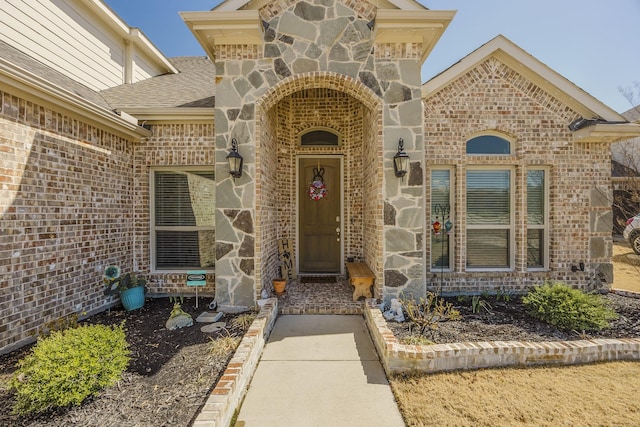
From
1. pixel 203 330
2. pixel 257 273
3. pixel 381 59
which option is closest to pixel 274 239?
pixel 257 273

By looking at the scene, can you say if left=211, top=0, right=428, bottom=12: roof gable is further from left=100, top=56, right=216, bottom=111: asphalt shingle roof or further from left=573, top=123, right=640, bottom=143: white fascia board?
left=573, top=123, right=640, bottom=143: white fascia board

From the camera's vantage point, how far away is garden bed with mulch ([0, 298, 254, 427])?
7.55 feet

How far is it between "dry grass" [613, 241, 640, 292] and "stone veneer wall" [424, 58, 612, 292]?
1773 millimetres

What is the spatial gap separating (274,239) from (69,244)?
3084 mm

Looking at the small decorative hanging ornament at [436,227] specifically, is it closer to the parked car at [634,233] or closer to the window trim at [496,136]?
the window trim at [496,136]

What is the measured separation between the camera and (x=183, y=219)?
17.6 feet

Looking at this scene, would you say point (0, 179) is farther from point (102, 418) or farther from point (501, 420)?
point (501, 420)

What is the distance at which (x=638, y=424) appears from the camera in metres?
2.40

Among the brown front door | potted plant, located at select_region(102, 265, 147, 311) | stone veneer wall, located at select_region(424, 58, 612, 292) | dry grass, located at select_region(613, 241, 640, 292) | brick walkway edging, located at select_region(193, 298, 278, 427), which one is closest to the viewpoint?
brick walkway edging, located at select_region(193, 298, 278, 427)

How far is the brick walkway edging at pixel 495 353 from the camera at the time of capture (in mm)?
3100

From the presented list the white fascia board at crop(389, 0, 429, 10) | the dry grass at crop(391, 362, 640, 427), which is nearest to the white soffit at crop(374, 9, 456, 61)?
the white fascia board at crop(389, 0, 429, 10)

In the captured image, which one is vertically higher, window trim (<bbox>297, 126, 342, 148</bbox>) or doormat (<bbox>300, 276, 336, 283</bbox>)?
window trim (<bbox>297, 126, 342, 148</bbox>)

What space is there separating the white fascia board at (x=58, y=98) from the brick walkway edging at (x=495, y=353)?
4.70m

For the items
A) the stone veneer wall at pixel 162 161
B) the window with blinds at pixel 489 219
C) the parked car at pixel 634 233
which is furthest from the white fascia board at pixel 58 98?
the parked car at pixel 634 233
